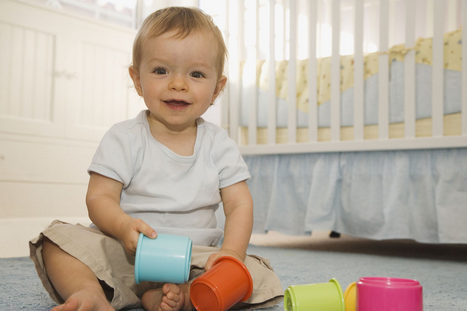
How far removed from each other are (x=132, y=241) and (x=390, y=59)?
47.6 inches

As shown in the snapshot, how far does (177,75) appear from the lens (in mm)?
781

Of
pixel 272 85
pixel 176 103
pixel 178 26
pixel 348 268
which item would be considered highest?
pixel 272 85

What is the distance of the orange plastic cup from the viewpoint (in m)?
0.59

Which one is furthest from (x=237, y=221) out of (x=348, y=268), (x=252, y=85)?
(x=252, y=85)

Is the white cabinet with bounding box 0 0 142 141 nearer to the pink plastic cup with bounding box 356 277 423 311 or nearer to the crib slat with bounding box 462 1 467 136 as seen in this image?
A: the crib slat with bounding box 462 1 467 136

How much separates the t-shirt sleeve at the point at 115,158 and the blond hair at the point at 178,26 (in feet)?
0.46

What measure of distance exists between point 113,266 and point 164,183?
0.51ft

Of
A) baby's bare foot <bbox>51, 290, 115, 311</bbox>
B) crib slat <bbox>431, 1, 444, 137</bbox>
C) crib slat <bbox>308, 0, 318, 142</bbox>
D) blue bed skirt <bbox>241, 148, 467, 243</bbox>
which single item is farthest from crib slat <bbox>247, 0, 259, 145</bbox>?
baby's bare foot <bbox>51, 290, 115, 311</bbox>

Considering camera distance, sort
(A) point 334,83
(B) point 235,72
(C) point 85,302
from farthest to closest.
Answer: (B) point 235,72 < (A) point 334,83 < (C) point 85,302

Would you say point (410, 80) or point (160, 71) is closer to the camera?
point (160, 71)

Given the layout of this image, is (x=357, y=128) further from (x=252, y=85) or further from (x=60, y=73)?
(x=60, y=73)

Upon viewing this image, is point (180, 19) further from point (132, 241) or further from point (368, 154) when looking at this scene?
point (368, 154)

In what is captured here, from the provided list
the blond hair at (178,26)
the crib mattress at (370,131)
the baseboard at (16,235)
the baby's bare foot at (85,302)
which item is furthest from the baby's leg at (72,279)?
the crib mattress at (370,131)

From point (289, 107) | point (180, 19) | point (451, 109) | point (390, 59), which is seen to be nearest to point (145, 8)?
point (289, 107)
